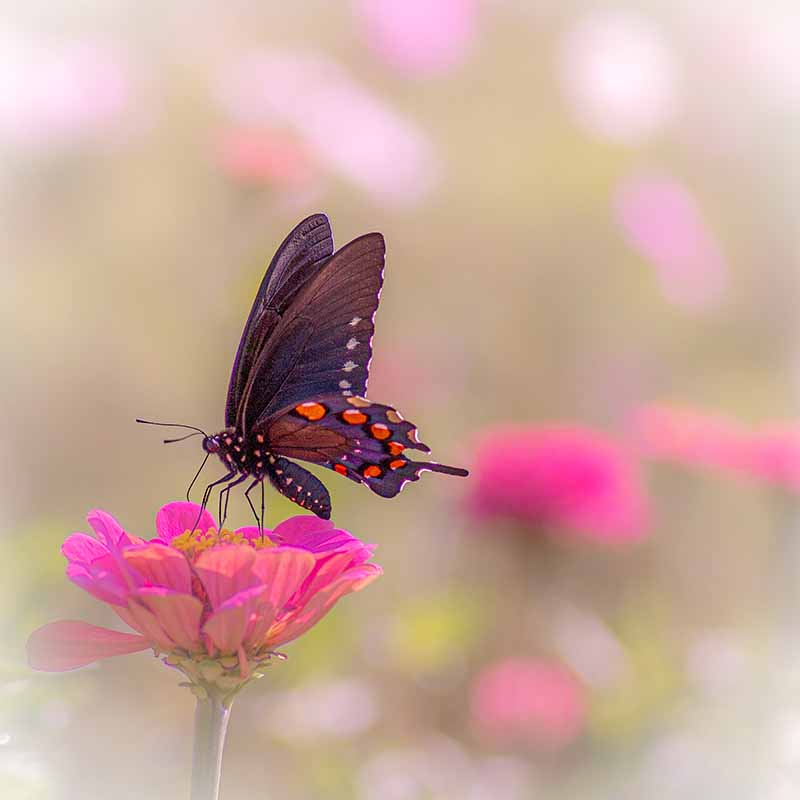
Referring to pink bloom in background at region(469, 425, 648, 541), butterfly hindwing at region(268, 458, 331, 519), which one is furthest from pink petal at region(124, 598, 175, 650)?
pink bloom in background at region(469, 425, 648, 541)

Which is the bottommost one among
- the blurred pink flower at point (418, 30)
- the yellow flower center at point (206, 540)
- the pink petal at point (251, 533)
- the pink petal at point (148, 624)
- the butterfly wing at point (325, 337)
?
the pink petal at point (148, 624)

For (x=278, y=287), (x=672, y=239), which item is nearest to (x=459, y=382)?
(x=672, y=239)

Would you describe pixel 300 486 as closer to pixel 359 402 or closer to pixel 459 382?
pixel 359 402

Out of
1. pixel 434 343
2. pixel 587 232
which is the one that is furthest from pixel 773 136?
pixel 434 343

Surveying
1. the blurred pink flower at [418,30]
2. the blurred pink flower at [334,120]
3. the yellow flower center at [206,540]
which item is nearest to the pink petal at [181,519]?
the yellow flower center at [206,540]

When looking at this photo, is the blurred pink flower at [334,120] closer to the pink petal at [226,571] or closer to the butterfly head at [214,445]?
the butterfly head at [214,445]

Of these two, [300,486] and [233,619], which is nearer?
[233,619]

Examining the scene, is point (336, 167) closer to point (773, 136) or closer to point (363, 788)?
point (363, 788)
